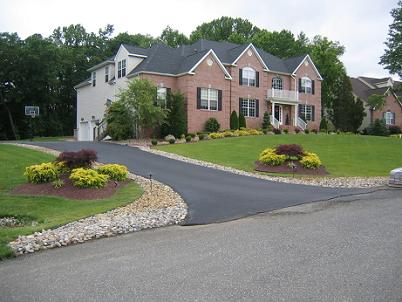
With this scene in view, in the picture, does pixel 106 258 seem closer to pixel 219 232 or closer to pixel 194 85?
pixel 219 232

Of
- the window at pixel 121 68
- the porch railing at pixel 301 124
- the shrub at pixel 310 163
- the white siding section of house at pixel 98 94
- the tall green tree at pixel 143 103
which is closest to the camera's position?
the shrub at pixel 310 163

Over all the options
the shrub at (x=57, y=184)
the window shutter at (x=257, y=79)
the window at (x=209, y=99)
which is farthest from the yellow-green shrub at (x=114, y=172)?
the window shutter at (x=257, y=79)

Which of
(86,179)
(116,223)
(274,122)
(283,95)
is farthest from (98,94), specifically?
(116,223)

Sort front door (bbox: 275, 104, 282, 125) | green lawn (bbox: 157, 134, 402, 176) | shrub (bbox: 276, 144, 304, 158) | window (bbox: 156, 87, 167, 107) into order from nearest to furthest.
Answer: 1. shrub (bbox: 276, 144, 304, 158)
2. green lawn (bbox: 157, 134, 402, 176)
3. window (bbox: 156, 87, 167, 107)
4. front door (bbox: 275, 104, 282, 125)

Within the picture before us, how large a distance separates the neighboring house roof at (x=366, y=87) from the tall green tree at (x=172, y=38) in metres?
24.9

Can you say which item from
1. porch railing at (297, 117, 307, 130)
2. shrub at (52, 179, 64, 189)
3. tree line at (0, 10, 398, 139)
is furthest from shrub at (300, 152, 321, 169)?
tree line at (0, 10, 398, 139)

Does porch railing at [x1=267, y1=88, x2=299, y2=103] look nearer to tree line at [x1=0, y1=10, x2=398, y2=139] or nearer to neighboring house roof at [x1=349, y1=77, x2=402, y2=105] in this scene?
tree line at [x1=0, y1=10, x2=398, y2=139]

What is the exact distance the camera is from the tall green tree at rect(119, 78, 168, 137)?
3278cm

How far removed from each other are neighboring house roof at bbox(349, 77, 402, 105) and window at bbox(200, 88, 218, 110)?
26516mm

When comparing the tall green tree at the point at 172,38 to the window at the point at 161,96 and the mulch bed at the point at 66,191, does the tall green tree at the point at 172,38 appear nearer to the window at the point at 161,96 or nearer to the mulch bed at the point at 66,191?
the window at the point at 161,96

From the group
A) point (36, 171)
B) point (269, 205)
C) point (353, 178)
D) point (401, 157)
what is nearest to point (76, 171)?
point (36, 171)

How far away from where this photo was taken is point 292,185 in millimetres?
17031

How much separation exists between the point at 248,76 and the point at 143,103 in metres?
13.3

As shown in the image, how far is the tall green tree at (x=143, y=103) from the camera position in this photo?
3278 cm
